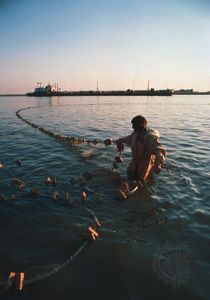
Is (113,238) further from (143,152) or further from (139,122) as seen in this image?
(139,122)

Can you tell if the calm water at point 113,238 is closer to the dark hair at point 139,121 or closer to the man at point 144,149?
the man at point 144,149

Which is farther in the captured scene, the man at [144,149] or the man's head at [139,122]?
the man's head at [139,122]

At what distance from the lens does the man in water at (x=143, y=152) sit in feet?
24.7

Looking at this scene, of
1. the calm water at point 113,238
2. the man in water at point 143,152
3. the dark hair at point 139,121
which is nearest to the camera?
the calm water at point 113,238

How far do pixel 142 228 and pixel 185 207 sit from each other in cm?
175

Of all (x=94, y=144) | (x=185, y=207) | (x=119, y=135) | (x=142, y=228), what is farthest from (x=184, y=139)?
(x=142, y=228)

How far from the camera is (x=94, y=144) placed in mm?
14750

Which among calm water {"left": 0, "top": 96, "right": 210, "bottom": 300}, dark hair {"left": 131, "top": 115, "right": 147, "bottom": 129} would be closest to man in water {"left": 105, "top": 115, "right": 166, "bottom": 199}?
dark hair {"left": 131, "top": 115, "right": 147, "bottom": 129}


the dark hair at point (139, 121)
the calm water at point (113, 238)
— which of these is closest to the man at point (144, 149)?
the dark hair at point (139, 121)

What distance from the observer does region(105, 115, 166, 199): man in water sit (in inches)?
297

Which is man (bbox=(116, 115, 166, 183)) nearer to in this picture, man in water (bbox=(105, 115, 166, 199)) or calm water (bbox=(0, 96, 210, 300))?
man in water (bbox=(105, 115, 166, 199))

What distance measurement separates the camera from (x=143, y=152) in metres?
8.21

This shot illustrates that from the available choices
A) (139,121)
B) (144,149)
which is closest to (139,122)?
(139,121)

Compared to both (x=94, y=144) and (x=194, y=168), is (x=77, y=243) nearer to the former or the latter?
(x=194, y=168)
